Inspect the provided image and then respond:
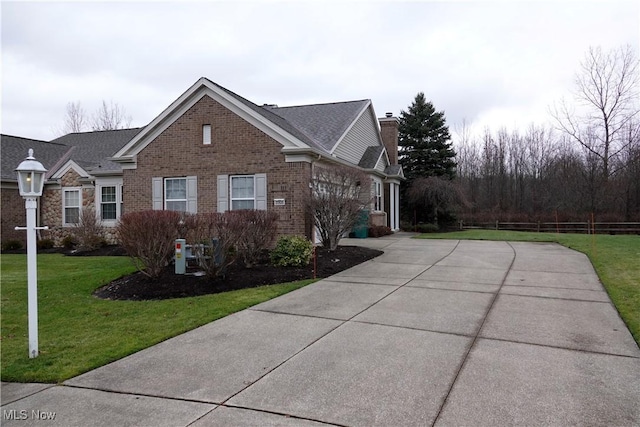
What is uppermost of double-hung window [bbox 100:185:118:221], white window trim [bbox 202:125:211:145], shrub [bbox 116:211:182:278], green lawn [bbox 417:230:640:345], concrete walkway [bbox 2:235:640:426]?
white window trim [bbox 202:125:211:145]

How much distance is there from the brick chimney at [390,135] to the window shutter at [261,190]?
519 inches

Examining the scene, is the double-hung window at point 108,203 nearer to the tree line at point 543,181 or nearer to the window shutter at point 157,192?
the window shutter at point 157,192

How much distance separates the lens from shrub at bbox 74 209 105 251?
17094 millimetres

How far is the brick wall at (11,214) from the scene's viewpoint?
19.7 m

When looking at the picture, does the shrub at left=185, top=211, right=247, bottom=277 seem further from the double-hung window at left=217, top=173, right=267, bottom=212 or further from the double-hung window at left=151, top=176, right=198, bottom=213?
the double-hung window at left=151, top=176, right=198, bottom=213

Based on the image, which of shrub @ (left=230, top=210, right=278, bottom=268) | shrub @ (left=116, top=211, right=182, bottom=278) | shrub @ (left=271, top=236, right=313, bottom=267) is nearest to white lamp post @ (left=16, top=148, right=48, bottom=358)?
shrub @ (left=116, top=211, right=182, bottom=278)

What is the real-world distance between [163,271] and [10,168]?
16.4 meters

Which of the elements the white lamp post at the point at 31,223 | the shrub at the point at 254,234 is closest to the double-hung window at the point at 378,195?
the shrub at the point at 254,234

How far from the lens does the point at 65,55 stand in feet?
51.5

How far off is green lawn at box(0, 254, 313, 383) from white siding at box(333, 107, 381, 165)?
33.9ft

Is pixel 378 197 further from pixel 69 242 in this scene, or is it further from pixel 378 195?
pixel 69 242

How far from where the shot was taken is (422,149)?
30.6 metres

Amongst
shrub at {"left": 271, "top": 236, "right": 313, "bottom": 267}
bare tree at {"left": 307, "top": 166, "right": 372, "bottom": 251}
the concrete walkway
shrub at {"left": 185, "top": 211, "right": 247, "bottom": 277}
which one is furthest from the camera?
bare tree at {"left": 307, "top": 166, "right": 372, "bottom": 251}

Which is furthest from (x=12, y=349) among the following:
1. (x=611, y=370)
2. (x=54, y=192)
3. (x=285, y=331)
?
(x=54, y=192)
